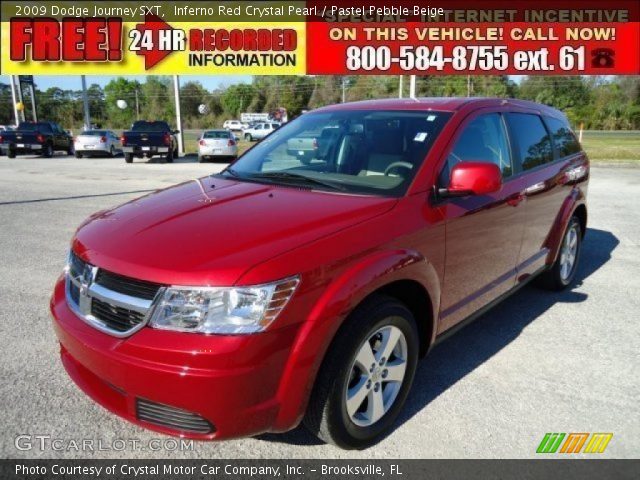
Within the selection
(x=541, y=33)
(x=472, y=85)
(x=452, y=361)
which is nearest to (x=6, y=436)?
(x=452, y=361)

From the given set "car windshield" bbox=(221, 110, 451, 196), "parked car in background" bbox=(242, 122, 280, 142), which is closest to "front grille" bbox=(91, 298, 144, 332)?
"car windshield" bbox=(221, 110, 451, 196)

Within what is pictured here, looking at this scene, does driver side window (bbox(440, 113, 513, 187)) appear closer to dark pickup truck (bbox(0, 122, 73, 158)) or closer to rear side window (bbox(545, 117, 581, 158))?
rear side window (bbox(545, 117, 581, 158))

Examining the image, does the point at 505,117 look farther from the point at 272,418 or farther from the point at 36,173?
the point at 36,173

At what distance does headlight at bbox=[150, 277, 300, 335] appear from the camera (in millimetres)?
2062

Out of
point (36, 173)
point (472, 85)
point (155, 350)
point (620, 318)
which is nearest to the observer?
point (155, 350)

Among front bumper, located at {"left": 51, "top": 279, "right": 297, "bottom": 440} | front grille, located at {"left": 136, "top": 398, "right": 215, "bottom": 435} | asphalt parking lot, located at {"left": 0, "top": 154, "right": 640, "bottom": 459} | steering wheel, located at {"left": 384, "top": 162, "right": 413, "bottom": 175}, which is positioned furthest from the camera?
steering wheel, located at {"left": 384, "top": 162, "right": 413, "bottom": 175}

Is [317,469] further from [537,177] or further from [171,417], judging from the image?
[537,177]

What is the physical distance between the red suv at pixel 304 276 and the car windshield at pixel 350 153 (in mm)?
14

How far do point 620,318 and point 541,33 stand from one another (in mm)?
18593

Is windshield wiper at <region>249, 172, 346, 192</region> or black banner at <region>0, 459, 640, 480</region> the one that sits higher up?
windshield wiper at <region>249, 172, 346, 192</region>

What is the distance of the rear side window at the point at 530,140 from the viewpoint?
12.9 ft

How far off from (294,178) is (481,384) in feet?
5.76

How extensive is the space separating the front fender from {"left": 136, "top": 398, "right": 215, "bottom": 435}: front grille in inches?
A: 12.4

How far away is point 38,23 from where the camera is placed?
2020cm
